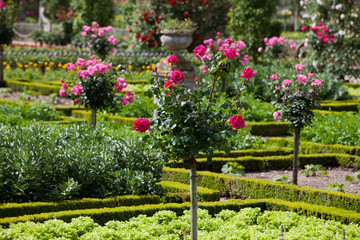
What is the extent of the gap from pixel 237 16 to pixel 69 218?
1393 cm

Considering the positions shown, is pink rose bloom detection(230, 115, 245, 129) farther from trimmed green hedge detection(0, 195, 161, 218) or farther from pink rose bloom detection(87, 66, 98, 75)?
pink rose bloom detection(87, 66, 98, 75)

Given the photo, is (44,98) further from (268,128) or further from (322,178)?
(322,178)

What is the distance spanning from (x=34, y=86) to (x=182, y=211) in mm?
10358

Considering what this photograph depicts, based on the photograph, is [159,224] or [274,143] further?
[274,143]

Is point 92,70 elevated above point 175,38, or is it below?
below

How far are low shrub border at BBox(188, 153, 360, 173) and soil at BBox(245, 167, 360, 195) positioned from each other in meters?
0.13

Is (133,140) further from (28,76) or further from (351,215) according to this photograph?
(28,76)

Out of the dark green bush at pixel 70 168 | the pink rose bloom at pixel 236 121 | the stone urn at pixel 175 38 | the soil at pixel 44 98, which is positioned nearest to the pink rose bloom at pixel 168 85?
the pink rose bloom at pixel 236 121

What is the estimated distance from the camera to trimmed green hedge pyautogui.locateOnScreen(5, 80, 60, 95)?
1484 cm

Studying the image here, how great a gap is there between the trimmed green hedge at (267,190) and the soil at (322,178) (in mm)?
812

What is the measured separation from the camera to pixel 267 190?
22.2 feet

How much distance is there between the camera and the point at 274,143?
9352 mm

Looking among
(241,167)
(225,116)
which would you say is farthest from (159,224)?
(241,167)

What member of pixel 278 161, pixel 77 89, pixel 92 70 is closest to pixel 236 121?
pixel 278 161
